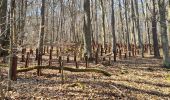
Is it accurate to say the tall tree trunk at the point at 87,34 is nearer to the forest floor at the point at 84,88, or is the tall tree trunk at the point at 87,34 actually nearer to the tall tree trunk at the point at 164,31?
the tall tree trunk at the point at 164,31

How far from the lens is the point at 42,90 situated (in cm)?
970

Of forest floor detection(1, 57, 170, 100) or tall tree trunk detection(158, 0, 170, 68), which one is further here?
tall tree trunk detection(158, 0, 170, 68)

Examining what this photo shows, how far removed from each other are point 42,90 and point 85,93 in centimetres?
139

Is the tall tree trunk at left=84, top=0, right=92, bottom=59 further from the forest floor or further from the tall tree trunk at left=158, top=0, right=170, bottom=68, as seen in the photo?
the forest floor

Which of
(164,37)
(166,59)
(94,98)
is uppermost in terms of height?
(164,37)

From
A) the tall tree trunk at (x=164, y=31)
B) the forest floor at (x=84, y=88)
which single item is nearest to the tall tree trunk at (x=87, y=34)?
the tall tree trunk at (x=164, y=31)

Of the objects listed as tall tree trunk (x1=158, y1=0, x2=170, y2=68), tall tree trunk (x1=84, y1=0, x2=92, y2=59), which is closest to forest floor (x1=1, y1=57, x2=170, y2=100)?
tall tree trunk (x1=158, y1=0, x2=170, y2=68)

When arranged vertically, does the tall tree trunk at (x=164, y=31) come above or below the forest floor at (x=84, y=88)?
above

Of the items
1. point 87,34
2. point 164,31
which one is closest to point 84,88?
point 87,34

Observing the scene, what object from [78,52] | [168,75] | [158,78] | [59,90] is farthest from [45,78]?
[78,52]

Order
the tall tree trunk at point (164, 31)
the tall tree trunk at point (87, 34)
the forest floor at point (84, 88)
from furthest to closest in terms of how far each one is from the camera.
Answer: the tall tree trunk at point (87, 34), the tall tree trunk at point (164, 31), the forest floor at point (84, 88)

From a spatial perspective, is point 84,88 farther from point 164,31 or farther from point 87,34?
point 164,31

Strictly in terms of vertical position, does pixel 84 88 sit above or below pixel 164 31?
below

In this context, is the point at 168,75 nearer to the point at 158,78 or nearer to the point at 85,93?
the point at 158,78
